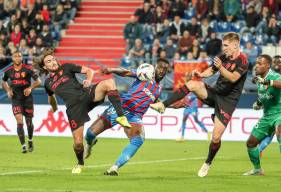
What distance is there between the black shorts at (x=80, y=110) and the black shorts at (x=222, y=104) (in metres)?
1.96

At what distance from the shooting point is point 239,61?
14023mm

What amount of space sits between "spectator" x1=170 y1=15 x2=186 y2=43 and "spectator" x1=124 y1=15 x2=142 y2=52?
1356mm

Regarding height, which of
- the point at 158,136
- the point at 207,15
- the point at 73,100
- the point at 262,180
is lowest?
the point at 158,136

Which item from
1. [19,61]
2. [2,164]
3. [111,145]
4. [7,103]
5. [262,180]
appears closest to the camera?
[262,180]

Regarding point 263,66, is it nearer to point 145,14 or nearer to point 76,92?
point 76,92

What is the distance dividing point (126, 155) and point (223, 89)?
199cm

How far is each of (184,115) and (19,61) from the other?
21.7 ft

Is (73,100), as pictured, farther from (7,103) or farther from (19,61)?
(7,103)

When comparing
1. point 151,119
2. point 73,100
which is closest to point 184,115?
point 151,119

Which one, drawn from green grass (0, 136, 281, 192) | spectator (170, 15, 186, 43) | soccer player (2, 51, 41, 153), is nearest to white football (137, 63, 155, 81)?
green grass (0, 136, 281, 192)

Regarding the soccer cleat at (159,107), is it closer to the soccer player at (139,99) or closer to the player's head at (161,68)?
the soccer player at (139,99)

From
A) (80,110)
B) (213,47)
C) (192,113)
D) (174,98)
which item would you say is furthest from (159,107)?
(213,47)

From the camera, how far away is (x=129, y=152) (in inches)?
547

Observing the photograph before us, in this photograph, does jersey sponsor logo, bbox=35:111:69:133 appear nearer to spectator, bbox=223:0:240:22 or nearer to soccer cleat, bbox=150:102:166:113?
spectator, bbox=223:0:240:22
